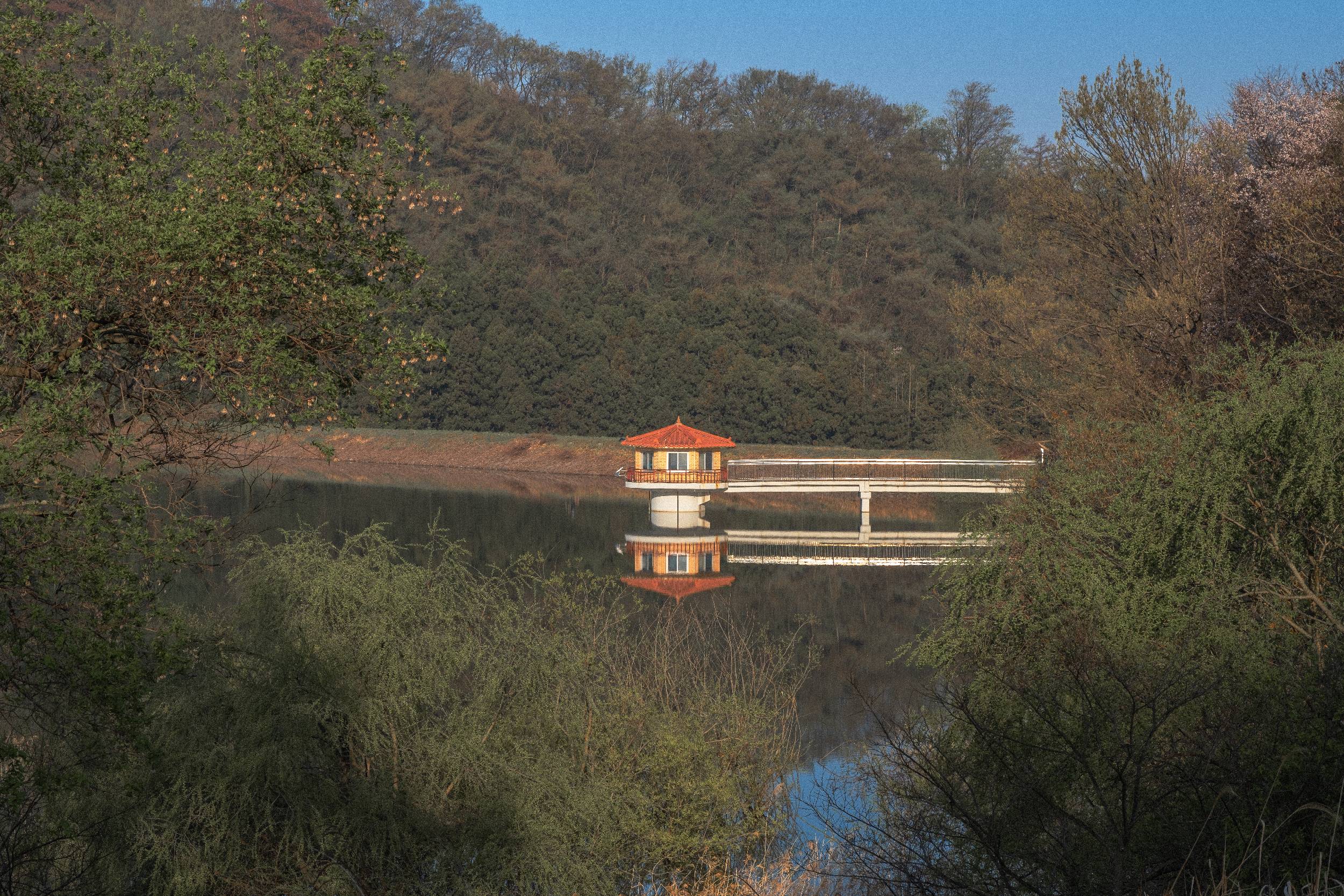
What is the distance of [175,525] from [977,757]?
513 cm

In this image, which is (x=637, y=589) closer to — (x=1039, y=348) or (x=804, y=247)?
(x=1039, y=348)

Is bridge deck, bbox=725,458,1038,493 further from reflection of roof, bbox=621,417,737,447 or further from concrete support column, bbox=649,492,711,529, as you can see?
reflection of roof, bbox=621,417,737,447

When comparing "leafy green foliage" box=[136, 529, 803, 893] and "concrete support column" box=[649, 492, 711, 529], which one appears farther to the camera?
"concrete support column" box=[649, 492, 711, 529]

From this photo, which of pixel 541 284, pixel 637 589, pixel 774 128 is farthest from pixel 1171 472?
pixel 774 128

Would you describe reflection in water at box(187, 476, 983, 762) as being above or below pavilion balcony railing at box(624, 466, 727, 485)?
below

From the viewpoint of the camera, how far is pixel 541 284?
5866cm

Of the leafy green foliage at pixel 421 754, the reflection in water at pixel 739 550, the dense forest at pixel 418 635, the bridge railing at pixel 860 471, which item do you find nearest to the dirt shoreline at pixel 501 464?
the reflection in water at pixel 739 550

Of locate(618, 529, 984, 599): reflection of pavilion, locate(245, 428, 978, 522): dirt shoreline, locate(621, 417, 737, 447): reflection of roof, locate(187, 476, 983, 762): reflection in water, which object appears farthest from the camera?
locate(245, 428, 978, 522): dirt shoreline

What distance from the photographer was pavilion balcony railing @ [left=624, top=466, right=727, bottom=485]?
117 feet

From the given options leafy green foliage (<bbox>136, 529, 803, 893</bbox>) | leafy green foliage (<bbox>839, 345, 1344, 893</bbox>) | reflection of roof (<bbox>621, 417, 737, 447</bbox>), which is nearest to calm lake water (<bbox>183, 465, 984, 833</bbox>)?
leafy green foliage (<bbox>136, 529, 803, 893</bbox>)

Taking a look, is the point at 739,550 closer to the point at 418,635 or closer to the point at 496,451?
the point at 418,635

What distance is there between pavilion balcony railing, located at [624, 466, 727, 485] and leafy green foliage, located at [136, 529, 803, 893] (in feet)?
81.0

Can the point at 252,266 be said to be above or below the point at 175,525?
above

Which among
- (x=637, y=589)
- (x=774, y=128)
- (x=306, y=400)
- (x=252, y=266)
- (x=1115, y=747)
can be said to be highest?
(x=774, y=128)
